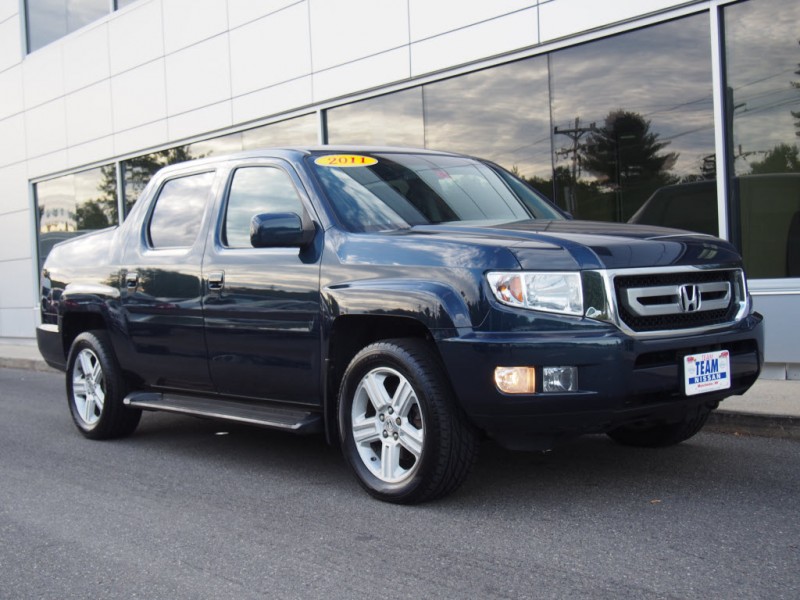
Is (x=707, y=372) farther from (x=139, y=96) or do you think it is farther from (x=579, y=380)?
(x=139, y=96)

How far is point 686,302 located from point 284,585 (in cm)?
227

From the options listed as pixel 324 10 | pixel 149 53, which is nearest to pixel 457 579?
pixel 324 10

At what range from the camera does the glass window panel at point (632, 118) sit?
29.6 feet

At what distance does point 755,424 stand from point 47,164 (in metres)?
16.3

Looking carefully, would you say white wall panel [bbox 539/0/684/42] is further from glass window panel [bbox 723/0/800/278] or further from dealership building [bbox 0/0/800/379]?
glass window panel [bbox 723/0/800/278]

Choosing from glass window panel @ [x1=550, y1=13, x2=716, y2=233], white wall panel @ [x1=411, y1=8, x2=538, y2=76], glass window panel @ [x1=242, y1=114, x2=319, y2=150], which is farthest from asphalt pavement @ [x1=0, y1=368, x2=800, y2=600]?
glass window panel @ [x1=242, y1=114, x2=319, y2=150]

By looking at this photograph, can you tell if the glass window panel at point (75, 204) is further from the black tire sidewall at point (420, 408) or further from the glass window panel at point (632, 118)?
the black tire sidewall at point (420, 408)

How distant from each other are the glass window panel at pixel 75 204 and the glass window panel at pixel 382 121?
6464 millimetres

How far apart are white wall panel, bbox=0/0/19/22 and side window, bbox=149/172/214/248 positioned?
51.2 feet

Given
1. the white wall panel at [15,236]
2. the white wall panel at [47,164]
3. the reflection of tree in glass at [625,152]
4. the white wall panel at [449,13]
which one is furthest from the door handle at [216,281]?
the white wall panel at [15,236]

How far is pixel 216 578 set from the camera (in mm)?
3693

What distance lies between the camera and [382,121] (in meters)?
12.3

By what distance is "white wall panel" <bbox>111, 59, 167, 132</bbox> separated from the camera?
16047 millimetres

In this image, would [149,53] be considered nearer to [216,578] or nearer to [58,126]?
[58,126]
